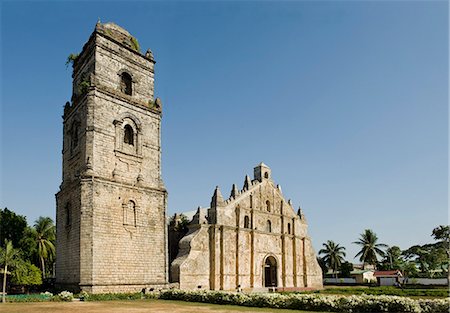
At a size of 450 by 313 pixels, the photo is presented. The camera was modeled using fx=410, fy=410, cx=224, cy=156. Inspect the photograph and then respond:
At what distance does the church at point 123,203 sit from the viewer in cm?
2441

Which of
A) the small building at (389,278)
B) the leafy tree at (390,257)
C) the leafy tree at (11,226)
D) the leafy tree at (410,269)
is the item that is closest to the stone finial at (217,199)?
the leafy tree at (11,226)

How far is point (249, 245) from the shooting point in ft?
116

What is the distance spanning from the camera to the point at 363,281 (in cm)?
5709

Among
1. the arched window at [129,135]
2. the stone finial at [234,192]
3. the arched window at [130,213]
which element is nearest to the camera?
the arched window at [130,213]

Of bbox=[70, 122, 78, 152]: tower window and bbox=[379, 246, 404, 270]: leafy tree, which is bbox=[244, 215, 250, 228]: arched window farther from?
bbox=[379, 246, 404, 270]: leafy tree

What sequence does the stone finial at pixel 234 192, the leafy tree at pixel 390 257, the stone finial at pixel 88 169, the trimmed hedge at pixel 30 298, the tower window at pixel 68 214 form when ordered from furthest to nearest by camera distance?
the leafy tree at pixel 390 257
the stone finial at pixel 234 192
the tower window at pixel 68 214
the stone finial at pixel 88 169
the trimmed hedge at pixel 30 298

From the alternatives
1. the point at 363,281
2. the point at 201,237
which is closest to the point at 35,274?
the point at 201,237

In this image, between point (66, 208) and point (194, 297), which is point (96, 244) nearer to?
point (66, 208)

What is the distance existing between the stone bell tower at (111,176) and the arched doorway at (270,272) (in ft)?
43.6

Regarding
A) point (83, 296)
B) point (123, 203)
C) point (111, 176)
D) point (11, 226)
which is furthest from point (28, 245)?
point (83, 296)

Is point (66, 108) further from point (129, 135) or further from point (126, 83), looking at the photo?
point (129, 135)

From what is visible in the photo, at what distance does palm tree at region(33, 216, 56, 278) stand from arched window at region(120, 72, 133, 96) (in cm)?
2118

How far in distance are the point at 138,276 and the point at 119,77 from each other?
1338 cm

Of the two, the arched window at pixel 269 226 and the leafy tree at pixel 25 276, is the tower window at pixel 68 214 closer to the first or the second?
the leafy tree at pixel 25 276
